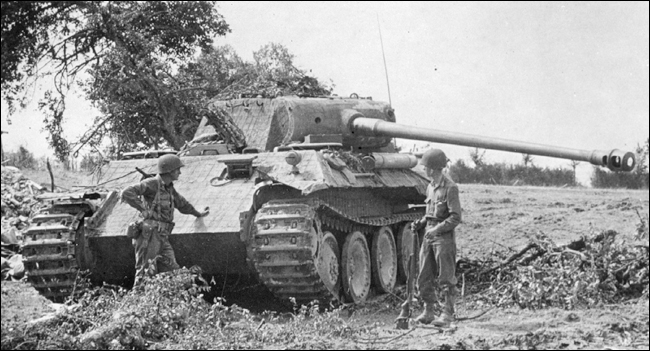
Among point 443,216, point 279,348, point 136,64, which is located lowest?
point 279,348

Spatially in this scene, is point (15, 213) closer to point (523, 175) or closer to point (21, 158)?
point (21, 158)

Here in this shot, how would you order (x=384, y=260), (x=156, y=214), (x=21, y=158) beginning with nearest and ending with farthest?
(x=156, y=214) → (x=384, y=260) → (x=21, y=158)

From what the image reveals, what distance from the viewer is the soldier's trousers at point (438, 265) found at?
906cm

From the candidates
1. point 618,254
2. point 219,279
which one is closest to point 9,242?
point 219,279

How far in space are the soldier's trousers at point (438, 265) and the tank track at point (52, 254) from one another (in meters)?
4.10

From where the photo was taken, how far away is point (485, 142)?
11.1 m

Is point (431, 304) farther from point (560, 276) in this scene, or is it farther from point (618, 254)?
point (618, 254)

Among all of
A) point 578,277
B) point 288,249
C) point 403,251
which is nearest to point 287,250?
point 288,249

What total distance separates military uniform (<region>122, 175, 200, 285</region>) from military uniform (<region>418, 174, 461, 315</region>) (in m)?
2.68

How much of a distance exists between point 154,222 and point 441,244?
120 inches

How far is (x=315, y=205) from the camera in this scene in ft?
34.7

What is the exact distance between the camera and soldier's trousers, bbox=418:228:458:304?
9062 mm

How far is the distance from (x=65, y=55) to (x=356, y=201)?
23.4 feet

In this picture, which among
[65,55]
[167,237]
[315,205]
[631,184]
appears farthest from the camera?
[631,184]
